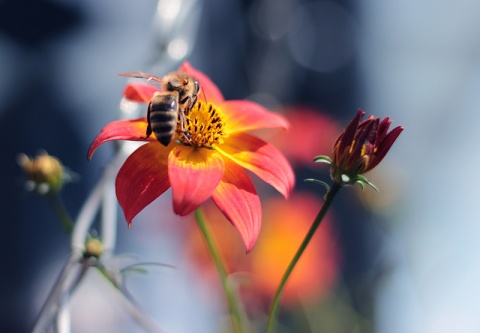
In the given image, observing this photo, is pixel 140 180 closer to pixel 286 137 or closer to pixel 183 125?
pixel 183 125

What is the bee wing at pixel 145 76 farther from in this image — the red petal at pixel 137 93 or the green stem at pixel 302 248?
the green stem at pixel 302 248

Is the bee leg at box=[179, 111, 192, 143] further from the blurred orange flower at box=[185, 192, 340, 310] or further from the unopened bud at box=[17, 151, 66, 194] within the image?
the blurred orange flower at box=[185, 192, 340, 310]

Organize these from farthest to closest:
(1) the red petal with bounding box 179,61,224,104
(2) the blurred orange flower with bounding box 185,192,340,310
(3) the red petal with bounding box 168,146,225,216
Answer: (2) the blurred orange flower with bounding box 185,192,340,310 < (1) the red petal with bounding box 179,61,224,104 < (3) the red petal with bounding box 168,146,225,216

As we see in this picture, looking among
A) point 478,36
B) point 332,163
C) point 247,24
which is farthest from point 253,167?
point 247,24

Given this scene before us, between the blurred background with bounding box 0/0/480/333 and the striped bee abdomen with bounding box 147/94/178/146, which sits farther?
the blurred background with bounding box 0/0/480/333

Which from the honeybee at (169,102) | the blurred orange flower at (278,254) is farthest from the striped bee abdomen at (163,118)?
the blurred orange flower at (278,254)

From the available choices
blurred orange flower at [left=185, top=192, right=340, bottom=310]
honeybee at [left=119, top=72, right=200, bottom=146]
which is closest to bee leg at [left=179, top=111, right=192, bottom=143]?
honeybee at [left=119, top=72, right=200, bottom=146]

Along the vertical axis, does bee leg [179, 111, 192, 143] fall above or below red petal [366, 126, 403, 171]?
below
